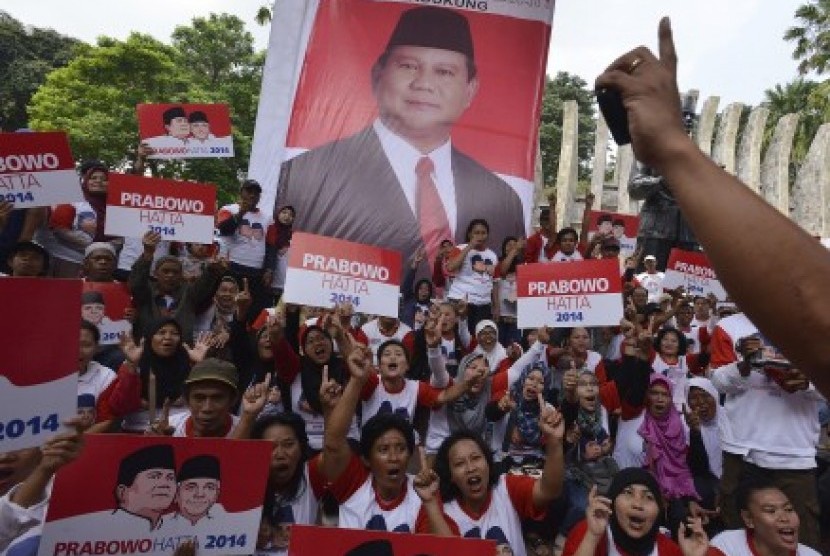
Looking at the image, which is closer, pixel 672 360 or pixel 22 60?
pixel 672 360

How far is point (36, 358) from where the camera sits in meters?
2.66

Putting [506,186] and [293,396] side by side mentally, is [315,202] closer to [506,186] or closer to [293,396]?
[506,186]

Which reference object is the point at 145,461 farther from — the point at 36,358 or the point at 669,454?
the point at 669,454

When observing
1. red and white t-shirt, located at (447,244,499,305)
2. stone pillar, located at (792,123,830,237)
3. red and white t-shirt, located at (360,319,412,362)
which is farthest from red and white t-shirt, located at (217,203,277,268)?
stone pillar, located at (792,123,830,237)

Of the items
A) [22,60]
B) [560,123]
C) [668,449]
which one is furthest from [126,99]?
[560,123]

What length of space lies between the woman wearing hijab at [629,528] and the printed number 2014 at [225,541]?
1466 millimetres

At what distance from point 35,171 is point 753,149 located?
1148 inches

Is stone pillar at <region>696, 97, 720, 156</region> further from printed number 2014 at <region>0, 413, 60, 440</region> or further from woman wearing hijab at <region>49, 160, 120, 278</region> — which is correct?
printed number 2014 at <region>0, 413, 60, 440</region>

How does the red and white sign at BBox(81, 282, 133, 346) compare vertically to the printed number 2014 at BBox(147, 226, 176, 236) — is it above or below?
below

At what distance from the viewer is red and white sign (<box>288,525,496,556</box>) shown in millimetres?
2885

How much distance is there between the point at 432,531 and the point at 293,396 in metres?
2.07

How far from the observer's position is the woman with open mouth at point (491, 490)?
12.2ft

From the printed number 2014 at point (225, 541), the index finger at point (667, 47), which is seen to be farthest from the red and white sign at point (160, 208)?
the index finger at point (667, 47)

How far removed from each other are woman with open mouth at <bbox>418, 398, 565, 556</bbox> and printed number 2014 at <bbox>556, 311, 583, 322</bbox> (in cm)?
249
